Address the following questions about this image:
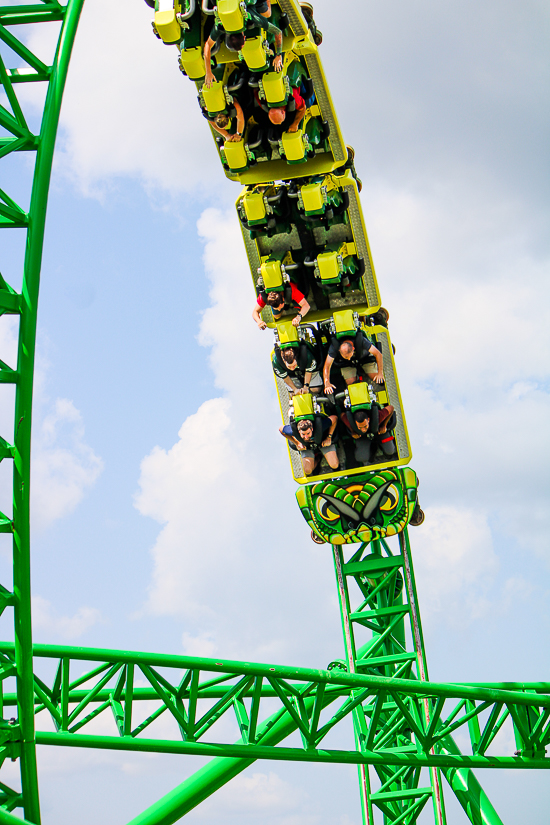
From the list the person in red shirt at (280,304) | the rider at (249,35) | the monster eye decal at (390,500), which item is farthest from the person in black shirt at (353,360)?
the rider at (249,35)

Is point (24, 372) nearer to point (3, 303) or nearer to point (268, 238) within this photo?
point (3, 303)

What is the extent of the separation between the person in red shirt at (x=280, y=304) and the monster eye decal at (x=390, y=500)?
2346mm

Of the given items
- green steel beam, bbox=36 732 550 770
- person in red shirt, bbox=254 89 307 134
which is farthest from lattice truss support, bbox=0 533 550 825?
person in red shirt, bbox=254 89 307 134

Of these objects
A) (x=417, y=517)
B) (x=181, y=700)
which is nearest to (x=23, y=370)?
(x=181, y=700)

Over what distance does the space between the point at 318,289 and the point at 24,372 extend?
5.20m

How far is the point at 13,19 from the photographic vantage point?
23.1 ft

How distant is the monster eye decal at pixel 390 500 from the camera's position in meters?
10.9

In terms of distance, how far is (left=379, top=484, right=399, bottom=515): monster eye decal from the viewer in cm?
1087

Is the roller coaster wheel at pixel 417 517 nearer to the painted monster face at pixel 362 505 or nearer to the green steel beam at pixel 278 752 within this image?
the painted monster face at pixel 362 505

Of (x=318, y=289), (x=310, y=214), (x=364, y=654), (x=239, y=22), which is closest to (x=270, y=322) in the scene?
(x=318, y=289)

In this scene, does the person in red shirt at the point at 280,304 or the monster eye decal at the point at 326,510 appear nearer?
the person in red shirt at the point at 280,304

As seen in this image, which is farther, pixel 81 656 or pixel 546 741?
pixel 546 741

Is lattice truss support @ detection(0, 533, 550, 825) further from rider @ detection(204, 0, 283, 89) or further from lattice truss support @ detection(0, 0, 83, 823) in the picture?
rider @ detection(204, 0, 283, 89)

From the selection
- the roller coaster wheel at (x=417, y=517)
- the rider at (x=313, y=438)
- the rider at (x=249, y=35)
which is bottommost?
the roller coaster wheel at (x=417, y=517)
